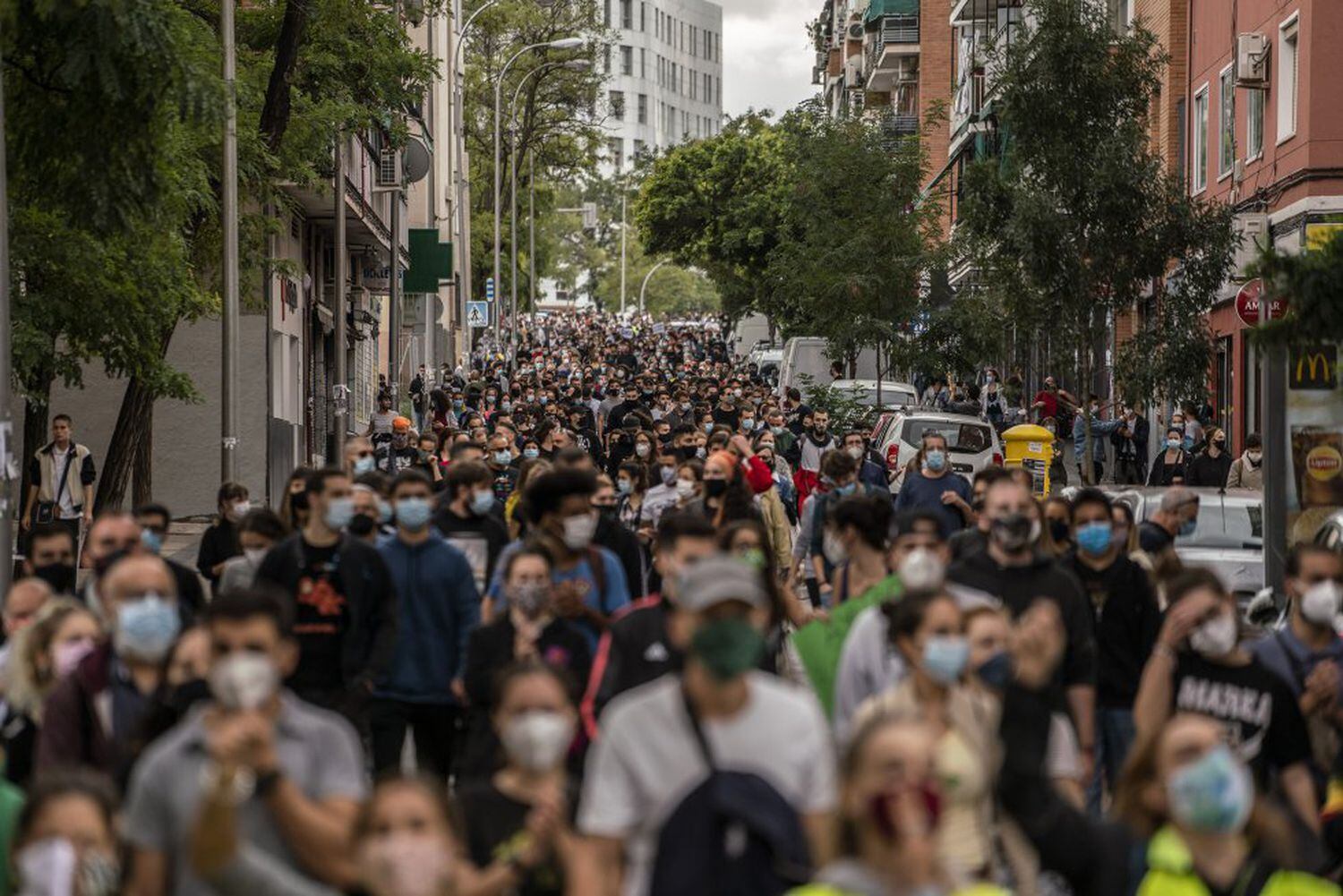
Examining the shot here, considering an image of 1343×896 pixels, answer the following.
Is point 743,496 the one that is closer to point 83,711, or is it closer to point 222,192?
point 83,711

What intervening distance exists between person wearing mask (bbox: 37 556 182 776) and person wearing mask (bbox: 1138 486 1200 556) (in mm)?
5991

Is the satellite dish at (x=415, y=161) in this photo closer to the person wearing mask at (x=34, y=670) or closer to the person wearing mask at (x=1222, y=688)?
the person wearing mask at (x=34, y=670)

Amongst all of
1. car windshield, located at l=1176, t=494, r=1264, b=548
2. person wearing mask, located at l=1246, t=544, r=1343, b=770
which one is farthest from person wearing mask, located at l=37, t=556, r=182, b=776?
car windshield, located at l=1176, t=494, r=1264, b=548

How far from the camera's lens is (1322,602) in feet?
30.3

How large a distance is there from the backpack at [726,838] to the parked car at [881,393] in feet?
116

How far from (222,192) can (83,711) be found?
61.1ft

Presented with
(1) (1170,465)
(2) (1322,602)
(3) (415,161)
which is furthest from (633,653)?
(3) (415,161)

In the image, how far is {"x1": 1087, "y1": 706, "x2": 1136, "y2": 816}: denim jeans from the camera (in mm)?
10570

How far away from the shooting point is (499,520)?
12633 mm

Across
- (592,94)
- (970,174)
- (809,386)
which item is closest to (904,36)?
(592,94)

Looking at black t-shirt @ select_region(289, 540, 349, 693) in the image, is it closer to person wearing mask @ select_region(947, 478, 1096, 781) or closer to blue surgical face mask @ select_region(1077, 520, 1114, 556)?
person wearing mask @ select_region(947, 478, 1096, 781)

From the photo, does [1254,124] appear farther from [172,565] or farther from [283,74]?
[172,565]

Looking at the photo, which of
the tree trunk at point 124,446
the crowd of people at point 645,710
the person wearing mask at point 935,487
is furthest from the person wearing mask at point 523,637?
the tree trunk at point 124,446

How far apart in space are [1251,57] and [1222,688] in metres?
25.9
